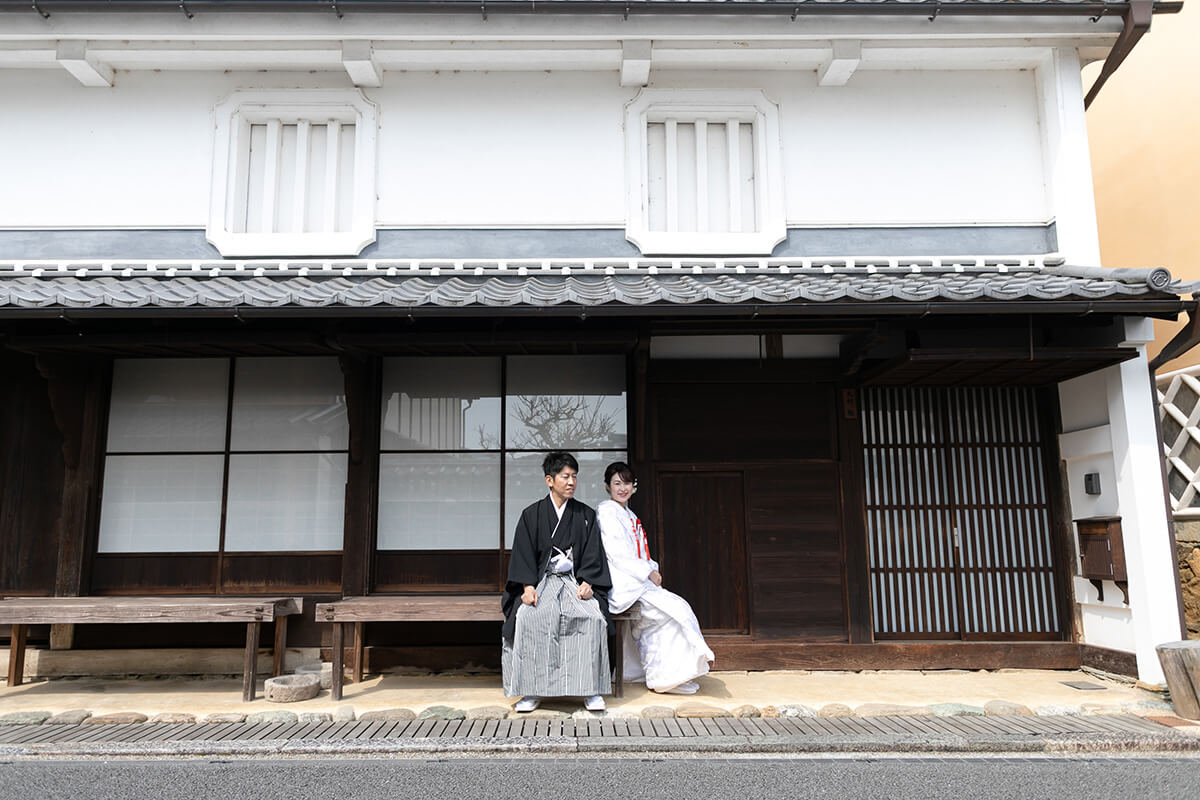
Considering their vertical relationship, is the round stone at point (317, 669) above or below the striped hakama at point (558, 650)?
below

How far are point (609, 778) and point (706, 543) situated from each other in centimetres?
323

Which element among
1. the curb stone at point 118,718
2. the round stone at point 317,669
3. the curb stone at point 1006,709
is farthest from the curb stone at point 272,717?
the curb stone at point 1006,709

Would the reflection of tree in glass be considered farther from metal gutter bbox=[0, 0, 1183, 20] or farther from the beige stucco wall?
the beige stucco wall

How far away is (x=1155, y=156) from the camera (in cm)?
974

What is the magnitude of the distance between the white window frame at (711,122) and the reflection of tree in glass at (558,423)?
1477mm

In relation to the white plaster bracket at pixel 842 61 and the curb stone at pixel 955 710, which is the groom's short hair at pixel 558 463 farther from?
the white plaster bracket at pixel 842 61

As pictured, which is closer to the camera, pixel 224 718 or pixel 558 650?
pixel 224 718

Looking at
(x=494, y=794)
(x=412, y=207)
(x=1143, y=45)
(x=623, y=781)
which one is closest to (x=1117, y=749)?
(x=623, y=781)

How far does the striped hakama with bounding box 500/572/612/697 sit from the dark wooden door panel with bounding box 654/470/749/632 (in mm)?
1527

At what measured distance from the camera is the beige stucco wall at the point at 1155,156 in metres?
9.16

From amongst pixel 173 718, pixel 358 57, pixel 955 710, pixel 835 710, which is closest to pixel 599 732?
pixel 835 710

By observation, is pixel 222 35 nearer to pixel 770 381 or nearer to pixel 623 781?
pixel 770 381

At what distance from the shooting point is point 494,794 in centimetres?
415

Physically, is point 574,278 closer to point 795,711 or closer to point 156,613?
point 795,711
